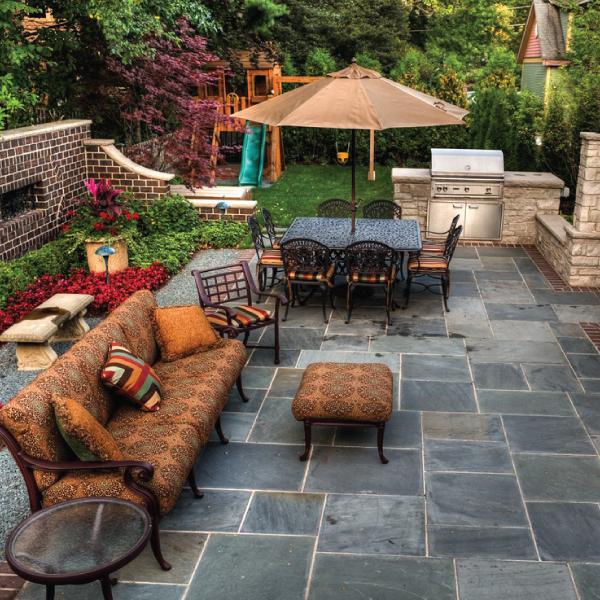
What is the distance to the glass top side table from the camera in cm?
347

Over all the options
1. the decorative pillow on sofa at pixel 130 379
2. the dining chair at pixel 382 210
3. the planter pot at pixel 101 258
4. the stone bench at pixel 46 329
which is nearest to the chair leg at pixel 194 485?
the decorative pillow on sofa at pixel 130 379

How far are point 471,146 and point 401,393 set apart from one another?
11276mm

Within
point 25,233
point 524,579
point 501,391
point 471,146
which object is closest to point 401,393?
point 501,391

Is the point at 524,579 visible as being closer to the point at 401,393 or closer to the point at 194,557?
the point at 194,557

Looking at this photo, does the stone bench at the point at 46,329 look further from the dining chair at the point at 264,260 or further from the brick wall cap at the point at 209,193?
the brick wall cap at the point at 209,193

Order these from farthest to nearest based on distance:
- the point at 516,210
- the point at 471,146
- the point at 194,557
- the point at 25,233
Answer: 1. the point at 471,146
2. the point at 516,210
3. the point at 25,233
4. the point at 194,557

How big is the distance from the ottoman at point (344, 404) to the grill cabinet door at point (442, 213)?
22.8 ft

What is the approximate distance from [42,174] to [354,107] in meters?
Answer: 5.16

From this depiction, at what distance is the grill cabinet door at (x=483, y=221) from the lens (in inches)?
476

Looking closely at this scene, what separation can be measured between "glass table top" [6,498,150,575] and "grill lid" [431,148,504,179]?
9.29 meters

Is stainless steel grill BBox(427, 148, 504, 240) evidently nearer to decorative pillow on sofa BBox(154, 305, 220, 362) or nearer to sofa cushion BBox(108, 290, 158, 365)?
decorative pillow on sofa BBox(154, 305, 220, 362)

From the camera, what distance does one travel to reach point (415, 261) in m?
9.01

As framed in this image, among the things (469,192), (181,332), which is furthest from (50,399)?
(469,192)

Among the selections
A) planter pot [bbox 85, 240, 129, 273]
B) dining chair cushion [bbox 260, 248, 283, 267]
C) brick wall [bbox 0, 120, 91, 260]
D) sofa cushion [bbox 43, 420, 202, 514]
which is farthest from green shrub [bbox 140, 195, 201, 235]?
sofa cushion [bbox 43, 420, 202, 514]
